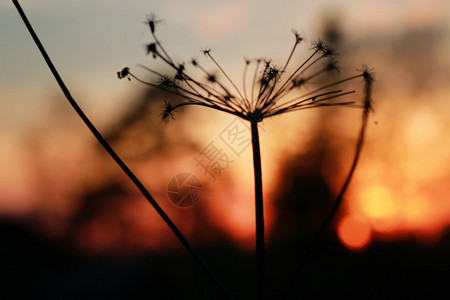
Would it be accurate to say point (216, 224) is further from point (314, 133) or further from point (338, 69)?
point (338, 69)

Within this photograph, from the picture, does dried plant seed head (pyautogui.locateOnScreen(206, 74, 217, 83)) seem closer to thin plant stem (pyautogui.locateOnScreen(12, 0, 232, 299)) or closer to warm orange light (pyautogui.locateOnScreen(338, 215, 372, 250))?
thin plant stem (pyautogui.locateOnScreen(12, 0, 232, 299))

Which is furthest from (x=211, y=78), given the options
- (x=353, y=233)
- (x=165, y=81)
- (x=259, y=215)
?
(x=353, y=233)

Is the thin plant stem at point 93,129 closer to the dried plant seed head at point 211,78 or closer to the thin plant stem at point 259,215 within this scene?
the thin plant stem at point 259,215

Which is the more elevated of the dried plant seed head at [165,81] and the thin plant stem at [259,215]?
the dried plant seed head at [165,81]

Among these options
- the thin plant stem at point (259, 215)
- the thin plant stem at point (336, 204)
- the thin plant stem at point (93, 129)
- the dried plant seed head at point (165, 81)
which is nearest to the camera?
the thin plant stem at point (93, 129)

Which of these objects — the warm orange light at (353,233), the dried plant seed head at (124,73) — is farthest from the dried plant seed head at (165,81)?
the warm orange light at (353,233)

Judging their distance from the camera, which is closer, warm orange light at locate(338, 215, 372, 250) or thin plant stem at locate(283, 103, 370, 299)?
thin plant stem at locate(283, 103, 370, 299)

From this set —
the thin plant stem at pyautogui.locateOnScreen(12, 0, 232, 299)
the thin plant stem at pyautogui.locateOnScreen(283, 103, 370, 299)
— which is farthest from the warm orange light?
the thin plant stem at pyautogui.locateOnScreen(12, 0, 232, 299)

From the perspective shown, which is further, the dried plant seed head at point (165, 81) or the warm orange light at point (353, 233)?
the warm orange light at point (353, 233)

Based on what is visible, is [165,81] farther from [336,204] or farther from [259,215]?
[336,204]

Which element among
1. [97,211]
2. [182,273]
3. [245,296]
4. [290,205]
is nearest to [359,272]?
[245,296]
